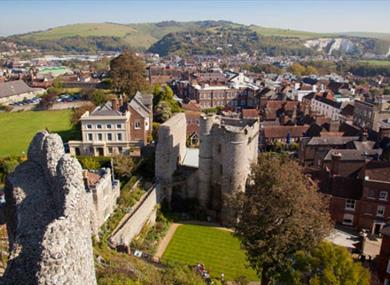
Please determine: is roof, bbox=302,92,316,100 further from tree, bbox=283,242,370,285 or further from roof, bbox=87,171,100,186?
tree, bbox=283,242,370,285

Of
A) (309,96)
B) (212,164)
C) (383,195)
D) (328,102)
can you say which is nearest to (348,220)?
(383,195)

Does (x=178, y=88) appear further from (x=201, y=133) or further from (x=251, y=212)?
(x=251, y=212)

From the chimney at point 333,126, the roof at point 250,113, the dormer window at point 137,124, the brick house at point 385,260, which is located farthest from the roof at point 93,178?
the roof at point 250,113

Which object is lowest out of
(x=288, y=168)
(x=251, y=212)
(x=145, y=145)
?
(x=145, y=145)

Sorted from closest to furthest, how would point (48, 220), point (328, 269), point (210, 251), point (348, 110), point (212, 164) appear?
point (48, 220)
point (328, 269)
point (210, 251)
point (212, 164)
point (348, 110)

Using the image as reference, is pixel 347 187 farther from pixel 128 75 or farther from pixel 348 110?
pixel 128 75

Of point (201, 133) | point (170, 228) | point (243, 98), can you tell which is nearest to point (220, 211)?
point (170, 228)
